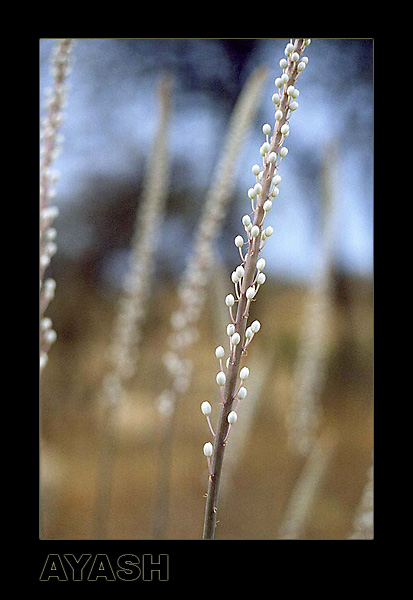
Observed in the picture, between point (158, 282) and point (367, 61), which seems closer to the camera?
point (367, 61)

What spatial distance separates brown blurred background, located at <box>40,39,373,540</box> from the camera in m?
1.10

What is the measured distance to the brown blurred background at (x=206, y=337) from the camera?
1.10 meters

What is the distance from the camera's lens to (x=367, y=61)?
1.06 m

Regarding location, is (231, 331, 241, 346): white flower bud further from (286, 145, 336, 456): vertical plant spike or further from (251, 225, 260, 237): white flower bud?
(286, 145, 336, 456): vertical plant spike

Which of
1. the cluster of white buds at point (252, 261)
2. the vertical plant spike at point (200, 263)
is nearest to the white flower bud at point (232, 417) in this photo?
the cluster of white buds at point (252, 261)

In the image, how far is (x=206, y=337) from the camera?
1.24 meters

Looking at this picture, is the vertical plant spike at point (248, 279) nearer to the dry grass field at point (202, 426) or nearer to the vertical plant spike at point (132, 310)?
the vertical plant spike at point (132, 310)

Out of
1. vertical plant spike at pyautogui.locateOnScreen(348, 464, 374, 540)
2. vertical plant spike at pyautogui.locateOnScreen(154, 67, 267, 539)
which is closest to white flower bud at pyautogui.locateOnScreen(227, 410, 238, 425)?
vertical plant spike at pyautogui.locateOnScreen(154, 67, 267, 539)
